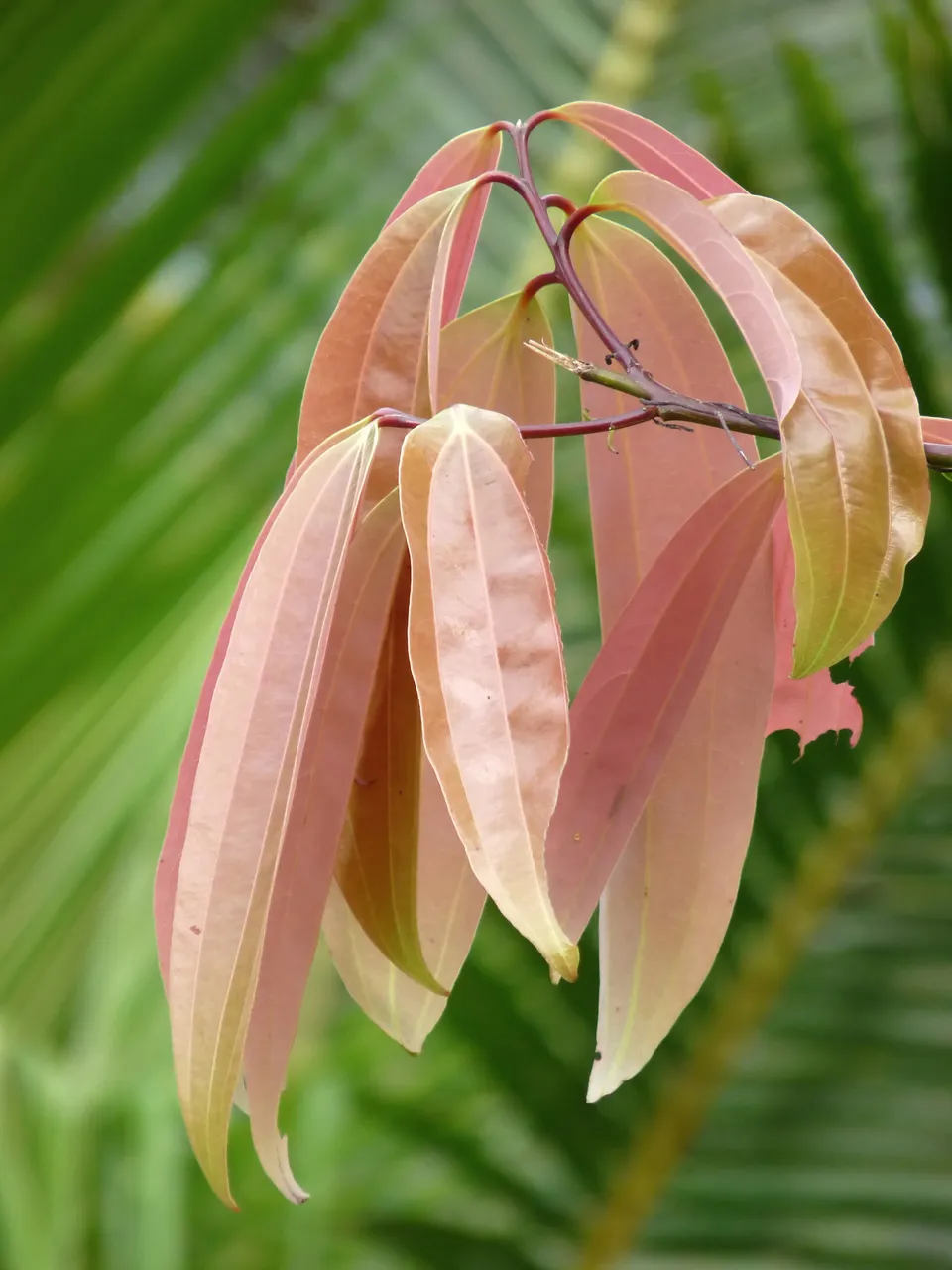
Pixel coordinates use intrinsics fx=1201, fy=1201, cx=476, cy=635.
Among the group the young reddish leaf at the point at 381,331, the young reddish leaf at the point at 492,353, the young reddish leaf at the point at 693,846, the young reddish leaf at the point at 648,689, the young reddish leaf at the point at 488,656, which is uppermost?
the young reddish leaf at the point at 381,331

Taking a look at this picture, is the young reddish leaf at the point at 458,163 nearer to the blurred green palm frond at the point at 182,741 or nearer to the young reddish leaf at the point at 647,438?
the young reddish leaf at the point at 647,438

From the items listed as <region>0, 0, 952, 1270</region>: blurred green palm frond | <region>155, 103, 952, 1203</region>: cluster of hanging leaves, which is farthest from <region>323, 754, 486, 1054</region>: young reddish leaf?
<region>0, 0, 952, 1270</region>: blurred green palm frond

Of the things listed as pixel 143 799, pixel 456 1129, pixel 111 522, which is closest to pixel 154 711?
pixel 143 799

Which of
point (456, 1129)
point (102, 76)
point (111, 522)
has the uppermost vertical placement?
point (102, 76)

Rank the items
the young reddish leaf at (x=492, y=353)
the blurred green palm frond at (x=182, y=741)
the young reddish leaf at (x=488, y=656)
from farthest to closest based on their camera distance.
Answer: the blurred green palm frond at (x=182, y=741), the young reddish leaf at (x=492, y=353), the young reddish leaf at (x=488, y=656)

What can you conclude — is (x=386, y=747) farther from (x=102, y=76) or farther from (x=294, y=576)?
(x=102, y=76)

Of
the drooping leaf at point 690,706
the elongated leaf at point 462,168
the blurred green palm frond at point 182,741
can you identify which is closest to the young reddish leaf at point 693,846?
the drooping leaf at point 690,706

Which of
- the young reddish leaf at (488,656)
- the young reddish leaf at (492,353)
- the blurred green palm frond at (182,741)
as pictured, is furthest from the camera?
the blurred green palm frond at (182,741)

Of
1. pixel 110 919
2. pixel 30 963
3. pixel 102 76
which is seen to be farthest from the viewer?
pixel 110 919
